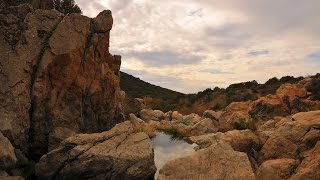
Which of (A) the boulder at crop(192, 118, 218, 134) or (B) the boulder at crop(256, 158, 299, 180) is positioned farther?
(A) the boulder at crop(192, 118, 218, 134)

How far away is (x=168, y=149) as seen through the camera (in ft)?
89.5

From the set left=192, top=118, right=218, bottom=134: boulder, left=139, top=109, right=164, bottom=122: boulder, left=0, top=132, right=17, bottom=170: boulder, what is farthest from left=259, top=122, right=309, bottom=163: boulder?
left=139, top=109, right=164, bottom=122: boulder

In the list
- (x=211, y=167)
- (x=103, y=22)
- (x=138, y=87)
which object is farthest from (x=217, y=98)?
(x=211, y=167)

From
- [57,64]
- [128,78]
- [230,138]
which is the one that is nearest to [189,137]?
[230,138]

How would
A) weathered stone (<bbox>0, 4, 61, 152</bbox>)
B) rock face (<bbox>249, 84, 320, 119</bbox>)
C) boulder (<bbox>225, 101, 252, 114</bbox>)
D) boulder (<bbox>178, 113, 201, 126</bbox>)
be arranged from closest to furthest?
weathered stone (<bbox>0, 4, 61, 152</bbox>) < rock face (<bbox>249, 84, 320, 119</bbox>) < boulder (<bbox>178, 113, 201, 126</bbox>) < boulder (<bbox>225, 101, 252, 114</bbox>)

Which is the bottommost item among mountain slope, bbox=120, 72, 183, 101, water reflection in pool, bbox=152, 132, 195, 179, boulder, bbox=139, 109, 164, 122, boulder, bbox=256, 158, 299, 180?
water reflection in pool, bbox=152, 132, 195, 179

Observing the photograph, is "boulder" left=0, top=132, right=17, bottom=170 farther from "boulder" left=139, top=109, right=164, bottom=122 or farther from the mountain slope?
the mountain slope

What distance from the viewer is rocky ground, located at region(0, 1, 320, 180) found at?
1717 cm

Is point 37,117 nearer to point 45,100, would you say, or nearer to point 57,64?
point 45,100

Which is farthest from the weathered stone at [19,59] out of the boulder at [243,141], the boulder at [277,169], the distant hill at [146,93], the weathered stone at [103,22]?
the distant hill at [146,93]

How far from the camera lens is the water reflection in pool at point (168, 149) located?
2444cm

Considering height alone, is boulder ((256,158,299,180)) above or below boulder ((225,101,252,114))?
below

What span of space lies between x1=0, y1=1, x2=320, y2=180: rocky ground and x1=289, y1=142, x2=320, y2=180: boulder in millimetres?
40

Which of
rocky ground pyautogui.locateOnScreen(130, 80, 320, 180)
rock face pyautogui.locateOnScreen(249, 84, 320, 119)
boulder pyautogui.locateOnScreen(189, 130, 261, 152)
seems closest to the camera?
rocky ground pyautogui.locateOnScreen(130, 80, 320, 180)
